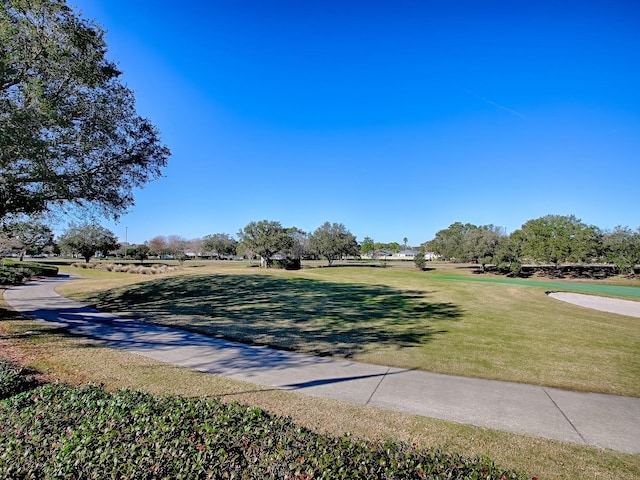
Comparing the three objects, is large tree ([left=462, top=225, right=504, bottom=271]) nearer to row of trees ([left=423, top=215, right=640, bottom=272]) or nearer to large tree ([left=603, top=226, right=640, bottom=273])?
row of trees ([left=423, top=215, right=640, bottom=272])

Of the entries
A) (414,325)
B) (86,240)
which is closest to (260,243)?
(86,240)

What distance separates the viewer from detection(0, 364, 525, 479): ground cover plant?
2527mm

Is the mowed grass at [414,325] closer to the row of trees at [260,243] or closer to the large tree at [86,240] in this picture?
the row of trees at [260,243]

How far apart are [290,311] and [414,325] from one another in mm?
4722

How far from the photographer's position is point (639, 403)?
223 inches

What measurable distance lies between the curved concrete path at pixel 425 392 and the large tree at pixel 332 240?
51691 millimetres

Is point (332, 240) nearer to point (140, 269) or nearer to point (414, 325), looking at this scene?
point (140, 269)

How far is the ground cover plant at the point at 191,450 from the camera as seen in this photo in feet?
8.29

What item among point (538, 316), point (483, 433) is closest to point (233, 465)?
point (483, 433)

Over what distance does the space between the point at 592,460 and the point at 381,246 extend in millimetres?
176591

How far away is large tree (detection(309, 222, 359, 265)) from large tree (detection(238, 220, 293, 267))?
13.7 m

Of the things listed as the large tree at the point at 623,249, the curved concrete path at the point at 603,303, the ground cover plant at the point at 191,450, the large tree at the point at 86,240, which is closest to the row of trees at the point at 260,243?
the large tree at the point at 86,240

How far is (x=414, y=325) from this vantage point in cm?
1162

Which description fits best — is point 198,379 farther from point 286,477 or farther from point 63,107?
point 63,107
